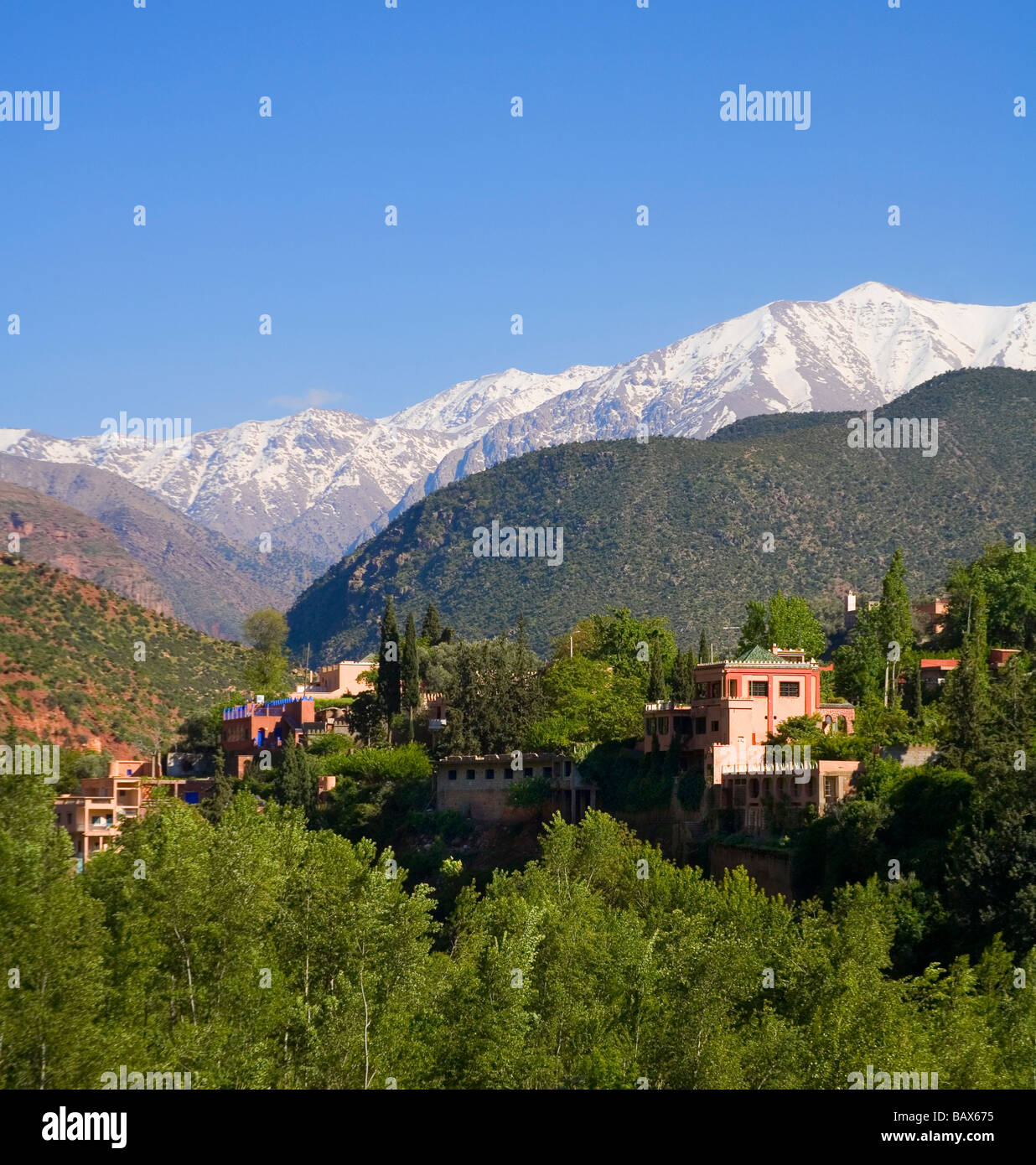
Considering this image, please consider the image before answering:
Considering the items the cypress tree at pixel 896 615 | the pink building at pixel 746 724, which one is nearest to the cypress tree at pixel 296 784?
the pink building at pixel 746 724

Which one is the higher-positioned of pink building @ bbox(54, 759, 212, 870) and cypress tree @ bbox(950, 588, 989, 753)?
cypress tree @ bbox(950, 588, 989, 753)

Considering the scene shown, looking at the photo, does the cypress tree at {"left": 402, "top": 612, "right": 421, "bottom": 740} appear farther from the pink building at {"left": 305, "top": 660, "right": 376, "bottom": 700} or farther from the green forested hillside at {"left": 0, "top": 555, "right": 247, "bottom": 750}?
the green forested hillside at {"left": 0, "top": 555, "right": 247, "bottom": 750}

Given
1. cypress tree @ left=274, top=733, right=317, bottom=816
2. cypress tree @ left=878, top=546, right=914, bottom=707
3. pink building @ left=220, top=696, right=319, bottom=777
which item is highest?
cypress tree @ left=878, top=546, right=914, bottom=707

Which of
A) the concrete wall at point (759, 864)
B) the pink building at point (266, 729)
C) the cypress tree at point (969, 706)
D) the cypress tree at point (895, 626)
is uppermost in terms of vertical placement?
the cypress tree at point (895, 626)

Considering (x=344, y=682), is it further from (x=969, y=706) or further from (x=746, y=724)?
(x=969, y=706)

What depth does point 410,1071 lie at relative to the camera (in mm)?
39719

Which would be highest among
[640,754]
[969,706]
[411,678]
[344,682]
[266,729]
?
[411,678]

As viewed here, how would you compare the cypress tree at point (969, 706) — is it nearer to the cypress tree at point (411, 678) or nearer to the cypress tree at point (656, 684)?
the cypress tree at point (656, 684)

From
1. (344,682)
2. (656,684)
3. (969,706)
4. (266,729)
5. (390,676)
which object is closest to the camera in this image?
(969,706)

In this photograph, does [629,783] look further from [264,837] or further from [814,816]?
[264,837]

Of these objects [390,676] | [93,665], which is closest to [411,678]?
[390,676]

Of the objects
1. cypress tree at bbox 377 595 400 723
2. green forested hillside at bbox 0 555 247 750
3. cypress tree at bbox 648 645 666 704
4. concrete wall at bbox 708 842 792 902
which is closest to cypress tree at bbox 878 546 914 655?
cypress tree at bbox 648 645 666 704

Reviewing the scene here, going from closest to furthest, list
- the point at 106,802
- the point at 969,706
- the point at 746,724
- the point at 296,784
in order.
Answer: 1. the point at 969,706
2. the point at 746,724
3. the point at 296,784
4. the point at 106,802
